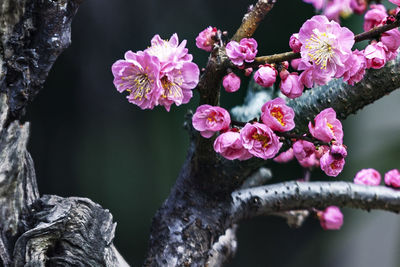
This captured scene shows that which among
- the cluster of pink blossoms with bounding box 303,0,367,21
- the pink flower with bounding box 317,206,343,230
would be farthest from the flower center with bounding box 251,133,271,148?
the cluster of pink blossoms with bounding box 303,0,367,21

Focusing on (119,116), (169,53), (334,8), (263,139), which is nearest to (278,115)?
(263,139)

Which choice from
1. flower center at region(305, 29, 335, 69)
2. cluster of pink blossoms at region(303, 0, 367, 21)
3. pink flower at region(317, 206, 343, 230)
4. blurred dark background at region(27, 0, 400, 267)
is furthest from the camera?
blurred dark background at region(27, 0, 400, 267)

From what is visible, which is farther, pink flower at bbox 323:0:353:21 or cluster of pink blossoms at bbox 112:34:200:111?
pink flower at bbox 323:0:353:21

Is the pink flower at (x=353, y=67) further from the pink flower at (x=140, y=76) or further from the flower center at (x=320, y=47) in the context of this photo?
the pink flower at (x=140, y=76)

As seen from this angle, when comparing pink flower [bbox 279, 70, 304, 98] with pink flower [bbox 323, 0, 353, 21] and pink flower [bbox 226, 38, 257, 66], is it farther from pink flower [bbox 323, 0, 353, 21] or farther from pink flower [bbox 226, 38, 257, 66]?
pink flower [bbox 323, 0, 353, 21]

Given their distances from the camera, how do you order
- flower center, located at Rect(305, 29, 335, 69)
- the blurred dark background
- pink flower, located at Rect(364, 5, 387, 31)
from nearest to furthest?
flower center, located at Rect(305, 29, 335, 69) → pink flower, located at Rect(364, 5, 387, 31) → the blurred dark background

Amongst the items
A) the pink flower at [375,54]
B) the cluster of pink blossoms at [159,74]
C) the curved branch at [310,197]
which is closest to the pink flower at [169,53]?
the cluster of pink blossoms at [159,74]
